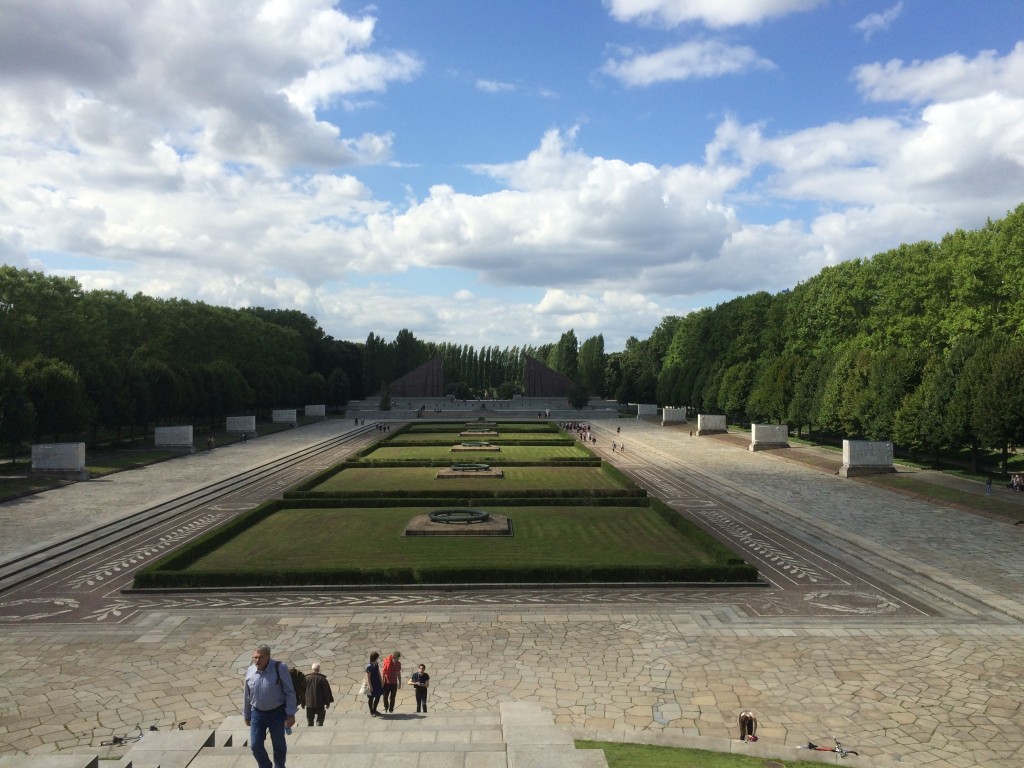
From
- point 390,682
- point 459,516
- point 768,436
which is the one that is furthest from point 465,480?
point 768,436

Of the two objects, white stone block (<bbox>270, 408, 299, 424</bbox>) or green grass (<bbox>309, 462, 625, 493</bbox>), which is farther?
white stone block (<bbox>270, 408, 299, 424</bbox>)

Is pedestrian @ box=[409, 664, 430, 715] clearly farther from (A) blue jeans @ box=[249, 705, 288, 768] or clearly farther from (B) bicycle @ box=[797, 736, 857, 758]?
(B) bicycle @ box=[797, 736, 857, 758]

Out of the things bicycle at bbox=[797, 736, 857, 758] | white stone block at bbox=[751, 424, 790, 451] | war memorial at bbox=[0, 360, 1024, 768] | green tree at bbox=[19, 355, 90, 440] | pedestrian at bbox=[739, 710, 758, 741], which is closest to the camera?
bicycle at bbox=[797, 736, 857, 758]

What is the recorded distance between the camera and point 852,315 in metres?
54.6

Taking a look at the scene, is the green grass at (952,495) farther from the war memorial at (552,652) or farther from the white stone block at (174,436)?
the white stone block at (174,436)

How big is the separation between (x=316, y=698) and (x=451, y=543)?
12.0 m

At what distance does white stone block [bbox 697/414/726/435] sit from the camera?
211 feet

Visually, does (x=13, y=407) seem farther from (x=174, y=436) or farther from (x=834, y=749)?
(x=834, y=749)

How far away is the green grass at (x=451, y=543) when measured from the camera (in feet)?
65.9

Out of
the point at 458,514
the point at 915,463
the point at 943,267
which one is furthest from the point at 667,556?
the point at 943,267

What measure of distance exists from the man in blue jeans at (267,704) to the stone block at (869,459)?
3637 centimetres

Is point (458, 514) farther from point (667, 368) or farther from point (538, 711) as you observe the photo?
point (667, 368)

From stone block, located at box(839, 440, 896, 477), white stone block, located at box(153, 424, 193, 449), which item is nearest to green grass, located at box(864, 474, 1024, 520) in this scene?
stone block, located at box(839, 440, 896, 477)

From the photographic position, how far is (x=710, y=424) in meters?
64.2
